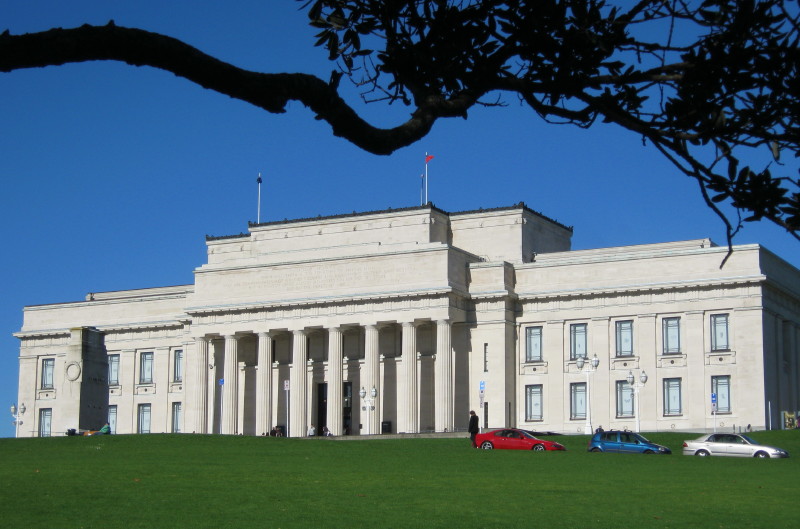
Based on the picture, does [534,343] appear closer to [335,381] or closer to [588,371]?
[588,371]

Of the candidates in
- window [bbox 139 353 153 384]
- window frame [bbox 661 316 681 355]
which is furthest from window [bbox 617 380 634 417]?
window [bbox 139 353 153 384]

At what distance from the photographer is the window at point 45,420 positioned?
100250 millimetres

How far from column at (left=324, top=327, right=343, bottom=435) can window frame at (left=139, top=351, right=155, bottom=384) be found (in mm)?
18895

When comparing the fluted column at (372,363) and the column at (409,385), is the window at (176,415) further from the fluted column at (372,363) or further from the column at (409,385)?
the column at (409,385)

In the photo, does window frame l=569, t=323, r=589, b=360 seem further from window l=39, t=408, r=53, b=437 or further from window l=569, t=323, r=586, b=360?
window l=39, t=408, r=53, b=437

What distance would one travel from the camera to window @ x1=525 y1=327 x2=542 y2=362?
82938 millimetres

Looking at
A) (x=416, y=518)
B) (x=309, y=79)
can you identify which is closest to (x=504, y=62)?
(x=309, y=79)

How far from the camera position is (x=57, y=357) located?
100750mm

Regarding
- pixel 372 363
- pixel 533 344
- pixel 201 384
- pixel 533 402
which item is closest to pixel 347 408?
pixel 372 363

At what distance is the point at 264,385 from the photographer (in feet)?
286

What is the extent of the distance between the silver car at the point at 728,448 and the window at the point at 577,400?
27884 millimetres

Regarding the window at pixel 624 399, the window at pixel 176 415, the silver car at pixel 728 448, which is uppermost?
the window at pixel 624 399

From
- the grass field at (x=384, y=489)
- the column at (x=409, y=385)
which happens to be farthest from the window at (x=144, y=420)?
the grass field at (x=384, y=489)

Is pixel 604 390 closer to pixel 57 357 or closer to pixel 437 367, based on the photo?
pixel 437 367
